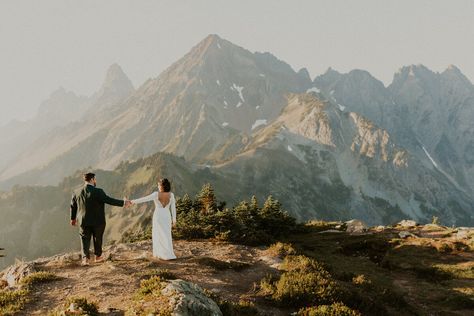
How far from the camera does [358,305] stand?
547 inches

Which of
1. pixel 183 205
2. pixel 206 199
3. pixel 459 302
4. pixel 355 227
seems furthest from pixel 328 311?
pixel 355 227

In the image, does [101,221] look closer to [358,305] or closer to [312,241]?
[358,305]

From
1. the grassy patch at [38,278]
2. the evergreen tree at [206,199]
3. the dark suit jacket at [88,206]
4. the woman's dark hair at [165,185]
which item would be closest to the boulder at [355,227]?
the evergreen tree at [206,199]

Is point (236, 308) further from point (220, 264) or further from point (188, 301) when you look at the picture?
point (220, 264)

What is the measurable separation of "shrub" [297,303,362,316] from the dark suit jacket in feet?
32.7

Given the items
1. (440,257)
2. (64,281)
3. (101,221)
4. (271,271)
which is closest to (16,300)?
(64,281)

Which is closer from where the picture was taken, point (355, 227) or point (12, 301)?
point (12, 301)

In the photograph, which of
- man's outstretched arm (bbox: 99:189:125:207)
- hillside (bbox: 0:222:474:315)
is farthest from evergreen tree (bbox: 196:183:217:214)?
man's outstretched arm (bbox: 99:189:125:207)

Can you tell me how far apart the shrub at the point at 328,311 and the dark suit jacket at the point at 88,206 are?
9976mm

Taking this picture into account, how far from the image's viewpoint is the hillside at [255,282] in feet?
40.5

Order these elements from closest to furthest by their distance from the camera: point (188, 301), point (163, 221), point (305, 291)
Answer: point (188, 301), point (305, 291), point (163, 221)

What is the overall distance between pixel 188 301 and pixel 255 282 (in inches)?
238

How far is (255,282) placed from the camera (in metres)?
16.0

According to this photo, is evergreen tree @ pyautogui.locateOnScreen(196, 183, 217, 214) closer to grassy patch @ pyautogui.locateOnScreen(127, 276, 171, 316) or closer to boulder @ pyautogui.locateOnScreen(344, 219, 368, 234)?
boulder @ pyautogui.locateOnScreen(344, 219, 368, 234)
